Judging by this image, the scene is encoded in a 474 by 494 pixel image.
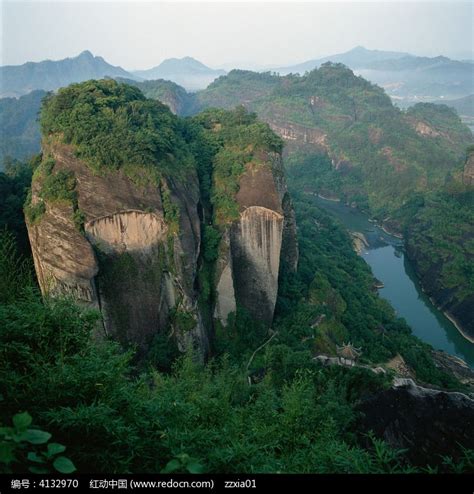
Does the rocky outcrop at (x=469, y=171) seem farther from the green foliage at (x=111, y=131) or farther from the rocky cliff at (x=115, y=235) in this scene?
the rocky cliff at (x=115, y=235)

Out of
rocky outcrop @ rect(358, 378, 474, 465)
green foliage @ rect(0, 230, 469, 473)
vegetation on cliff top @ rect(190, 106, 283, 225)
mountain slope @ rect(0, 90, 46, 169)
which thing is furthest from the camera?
mountain slope @ rect(0, 90, 46, 169)

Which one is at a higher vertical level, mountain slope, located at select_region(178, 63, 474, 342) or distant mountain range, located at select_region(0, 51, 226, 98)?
distant mountain range, located at select_region(0, 51, 226, 98)

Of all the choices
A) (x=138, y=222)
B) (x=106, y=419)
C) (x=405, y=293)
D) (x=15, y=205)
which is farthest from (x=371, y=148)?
(x=106, y=419)

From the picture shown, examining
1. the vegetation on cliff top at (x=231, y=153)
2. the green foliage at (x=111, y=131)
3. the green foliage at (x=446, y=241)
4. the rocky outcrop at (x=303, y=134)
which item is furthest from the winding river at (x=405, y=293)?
the rocky outcrop at (x=303, y=134)

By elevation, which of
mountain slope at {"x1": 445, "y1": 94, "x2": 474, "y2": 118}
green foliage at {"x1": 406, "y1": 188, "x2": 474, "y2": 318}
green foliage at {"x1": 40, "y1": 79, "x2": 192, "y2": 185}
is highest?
green foliage at {"x1": 40, "y1": 79, "x2": 192, "y2": 185}

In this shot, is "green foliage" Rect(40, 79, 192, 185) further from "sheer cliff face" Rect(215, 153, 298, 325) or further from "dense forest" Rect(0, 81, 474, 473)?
"sheer cliff face" Rect(215, 153, 298, 325)

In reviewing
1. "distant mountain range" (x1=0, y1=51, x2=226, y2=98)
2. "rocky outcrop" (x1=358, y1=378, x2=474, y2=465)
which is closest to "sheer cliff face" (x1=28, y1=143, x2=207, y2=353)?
"rocky outcrop" (x1=358, y1=378, x2=474, y2=465)
